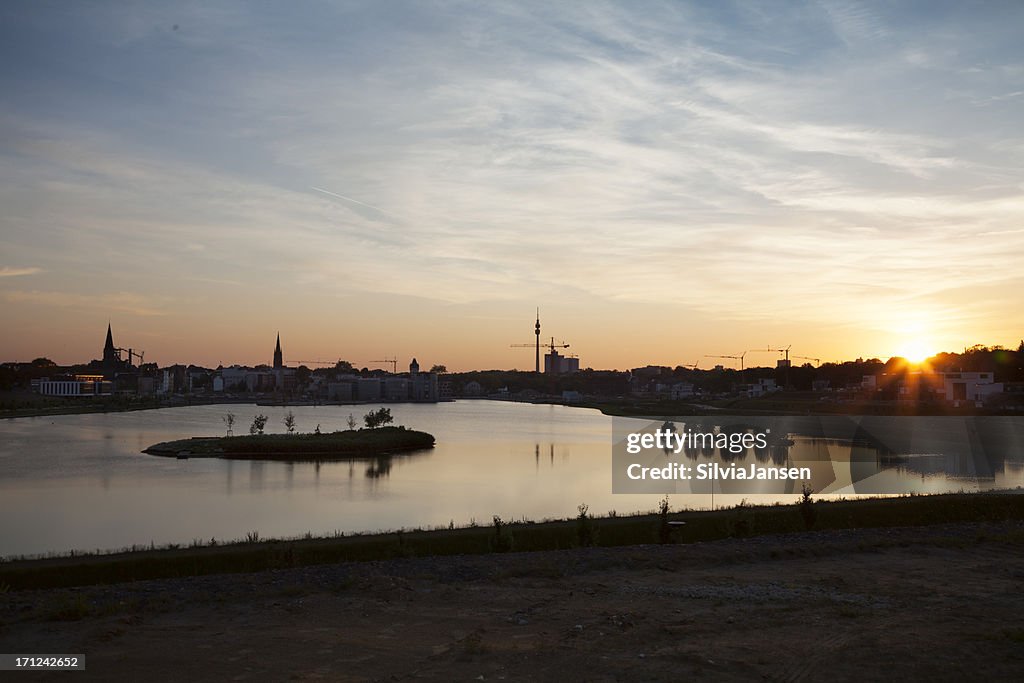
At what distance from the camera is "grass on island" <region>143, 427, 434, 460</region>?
45281 millimetres

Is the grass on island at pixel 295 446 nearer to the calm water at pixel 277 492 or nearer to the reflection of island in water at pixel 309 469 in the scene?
the reflection of island in water at pixel 309 469

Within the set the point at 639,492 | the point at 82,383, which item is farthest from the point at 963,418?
the point at 82,383

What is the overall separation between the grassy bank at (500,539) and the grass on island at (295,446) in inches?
1204

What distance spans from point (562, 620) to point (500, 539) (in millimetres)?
4788

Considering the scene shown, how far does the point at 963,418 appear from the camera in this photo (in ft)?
203

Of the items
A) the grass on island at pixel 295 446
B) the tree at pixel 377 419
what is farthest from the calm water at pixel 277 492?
the tree at pixel 377 419

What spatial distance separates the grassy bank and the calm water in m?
4.81

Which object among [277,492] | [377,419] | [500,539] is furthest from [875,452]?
[500,539]

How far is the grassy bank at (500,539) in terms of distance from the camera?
12.3m

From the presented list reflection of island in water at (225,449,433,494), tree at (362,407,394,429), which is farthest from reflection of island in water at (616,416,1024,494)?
tree at (362,407,394,429)

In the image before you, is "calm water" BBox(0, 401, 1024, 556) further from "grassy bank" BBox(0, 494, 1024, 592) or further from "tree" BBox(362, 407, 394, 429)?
"tree" BBox(362, 407, 394, 429)

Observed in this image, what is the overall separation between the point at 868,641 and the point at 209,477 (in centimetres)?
3060

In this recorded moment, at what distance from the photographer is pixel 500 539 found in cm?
1310

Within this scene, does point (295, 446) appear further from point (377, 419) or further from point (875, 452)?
point (875, 452)
